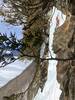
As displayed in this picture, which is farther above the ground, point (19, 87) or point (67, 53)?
point (67, 53)

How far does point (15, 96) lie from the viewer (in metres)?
12.4

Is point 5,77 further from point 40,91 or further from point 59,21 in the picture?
point 59,21

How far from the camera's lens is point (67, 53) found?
243 inches

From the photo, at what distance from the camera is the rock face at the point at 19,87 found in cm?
1203

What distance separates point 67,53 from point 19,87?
21.3ft

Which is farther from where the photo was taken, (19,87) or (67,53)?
(19,87)

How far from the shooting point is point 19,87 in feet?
41.0

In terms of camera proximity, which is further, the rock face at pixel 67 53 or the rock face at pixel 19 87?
the rock face at pixel 19 87

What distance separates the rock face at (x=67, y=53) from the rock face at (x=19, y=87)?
503 centimetres

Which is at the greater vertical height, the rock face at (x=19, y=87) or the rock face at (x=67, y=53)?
the rock face at (x=67, y=53)

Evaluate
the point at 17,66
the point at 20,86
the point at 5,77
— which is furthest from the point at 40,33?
the point at 5,77

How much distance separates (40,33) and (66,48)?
3.74 meters

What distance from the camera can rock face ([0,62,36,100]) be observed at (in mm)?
12027

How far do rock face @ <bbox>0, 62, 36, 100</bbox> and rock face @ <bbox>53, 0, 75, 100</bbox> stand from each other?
5.03m
